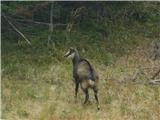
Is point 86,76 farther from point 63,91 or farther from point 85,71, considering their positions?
point 63,91

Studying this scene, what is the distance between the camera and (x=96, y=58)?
17.4 metres

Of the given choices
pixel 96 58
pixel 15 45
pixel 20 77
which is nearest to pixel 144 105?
pixel 20 77

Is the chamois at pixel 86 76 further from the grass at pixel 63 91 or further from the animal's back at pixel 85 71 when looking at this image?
the grass at pixel 63 91

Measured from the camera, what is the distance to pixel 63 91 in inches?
514

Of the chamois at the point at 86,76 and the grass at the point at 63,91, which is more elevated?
the chamois at the point at 86,76

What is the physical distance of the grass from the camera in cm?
1073

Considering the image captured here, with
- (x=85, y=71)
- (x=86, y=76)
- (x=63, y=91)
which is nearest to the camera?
(x=86, y=76)

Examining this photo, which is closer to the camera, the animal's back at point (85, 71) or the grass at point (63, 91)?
the grass at point (63, 91)

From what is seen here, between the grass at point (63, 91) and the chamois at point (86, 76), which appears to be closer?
the grass at point (63, 91)

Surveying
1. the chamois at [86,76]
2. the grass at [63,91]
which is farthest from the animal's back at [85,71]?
the grass at [63,91]

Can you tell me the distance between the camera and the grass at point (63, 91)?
10.7 m

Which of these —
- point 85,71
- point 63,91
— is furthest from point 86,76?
point 63,91

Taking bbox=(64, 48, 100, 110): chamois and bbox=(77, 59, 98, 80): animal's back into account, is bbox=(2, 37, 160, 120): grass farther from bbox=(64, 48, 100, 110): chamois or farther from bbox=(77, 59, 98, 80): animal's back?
bbox=(77, 59, 98, 80): animal's back

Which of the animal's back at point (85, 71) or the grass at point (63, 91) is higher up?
the animal's back at point (85, 71)
